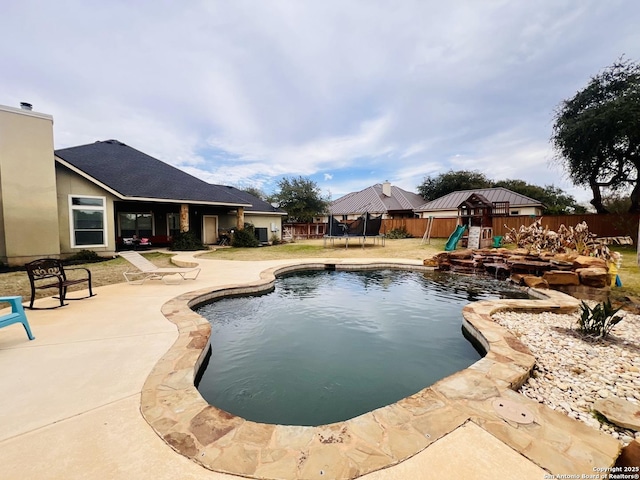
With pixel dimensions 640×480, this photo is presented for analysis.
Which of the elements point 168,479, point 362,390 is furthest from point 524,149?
point 168,479

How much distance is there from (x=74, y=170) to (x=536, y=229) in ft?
55.0

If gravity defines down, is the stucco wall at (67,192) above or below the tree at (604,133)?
below

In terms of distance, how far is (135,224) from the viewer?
14.9 meters

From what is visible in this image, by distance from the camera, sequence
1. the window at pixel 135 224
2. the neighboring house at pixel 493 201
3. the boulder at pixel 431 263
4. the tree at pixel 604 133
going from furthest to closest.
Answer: the neighboring house at pixel 493 201 < the window at pixel 135 224 < the tree at pixel 604 133 < the boulder at pixel 431 263

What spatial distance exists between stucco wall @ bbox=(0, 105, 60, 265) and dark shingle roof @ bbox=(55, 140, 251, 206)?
1.11m

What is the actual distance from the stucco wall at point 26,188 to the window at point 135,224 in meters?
5.04

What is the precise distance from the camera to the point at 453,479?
4.77ft

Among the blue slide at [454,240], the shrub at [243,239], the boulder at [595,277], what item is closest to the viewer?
the boulder at [595,277]

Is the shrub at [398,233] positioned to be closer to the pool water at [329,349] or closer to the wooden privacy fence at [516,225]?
the wooden privacy fence at [516,225]

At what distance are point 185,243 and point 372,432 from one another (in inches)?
542

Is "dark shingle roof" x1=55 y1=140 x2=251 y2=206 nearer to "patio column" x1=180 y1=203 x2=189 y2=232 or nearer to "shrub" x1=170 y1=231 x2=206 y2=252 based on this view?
"patio column" x1=180 y1=203 x2=189 y2=232

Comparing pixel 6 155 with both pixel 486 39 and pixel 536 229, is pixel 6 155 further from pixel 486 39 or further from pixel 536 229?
pixel 536 229

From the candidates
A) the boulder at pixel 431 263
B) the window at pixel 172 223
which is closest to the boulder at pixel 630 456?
the boulder at pixel 431 263

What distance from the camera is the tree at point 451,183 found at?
30969 mm
